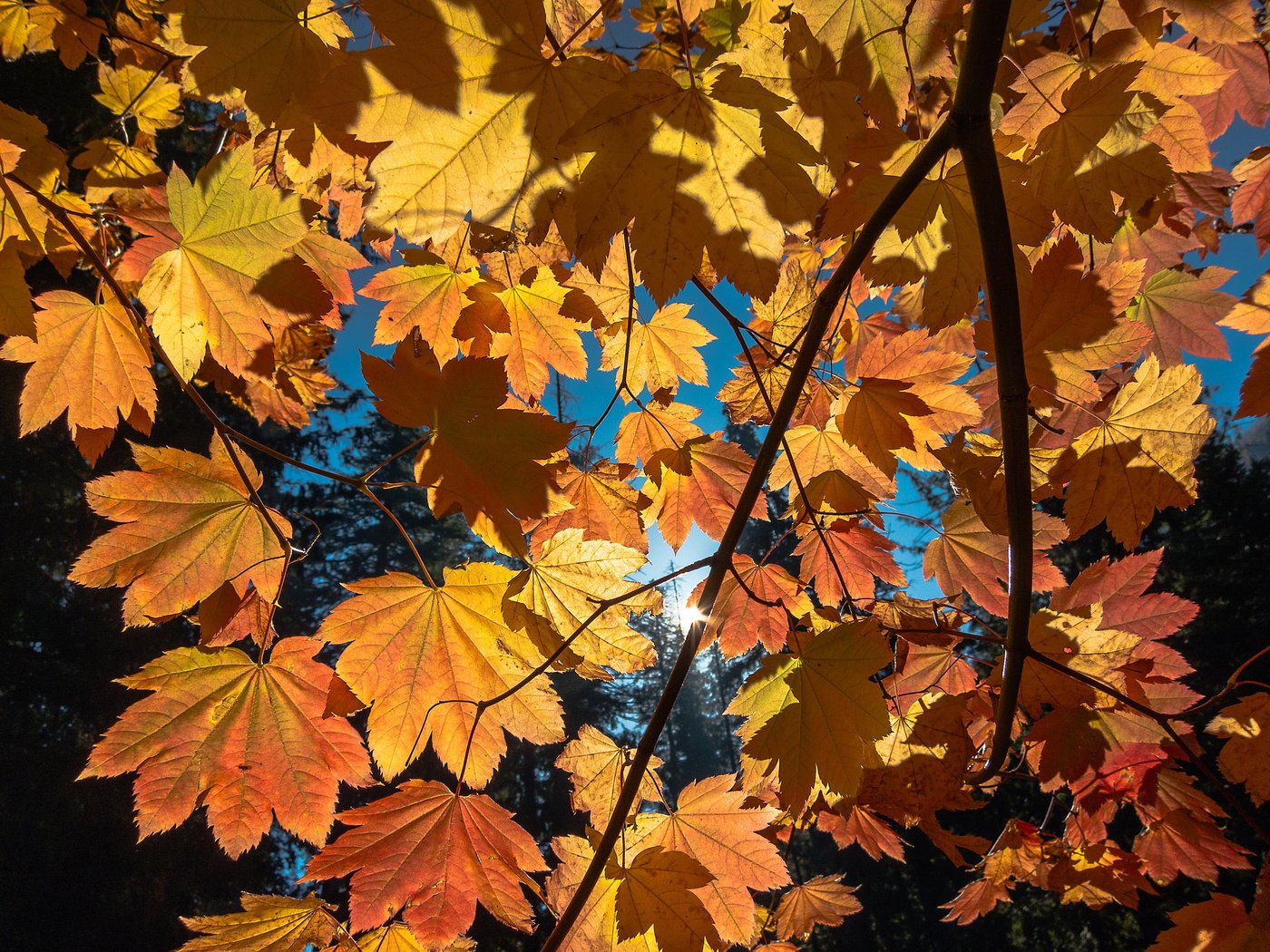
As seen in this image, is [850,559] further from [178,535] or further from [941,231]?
[178,535]

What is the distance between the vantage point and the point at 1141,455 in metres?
1.61

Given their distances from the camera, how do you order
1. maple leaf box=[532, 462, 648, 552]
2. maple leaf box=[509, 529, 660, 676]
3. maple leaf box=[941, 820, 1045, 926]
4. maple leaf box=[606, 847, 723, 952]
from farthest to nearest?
maple leaf box=[941, 820, 1045, 926]
maple leaf box=[532, 462, 648, 552]
maple leaf box=[509, 529, 660, 676]
maple leaf box=[606, 847, 723, 952]

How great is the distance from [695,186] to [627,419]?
962mm

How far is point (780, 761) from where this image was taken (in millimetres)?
1315

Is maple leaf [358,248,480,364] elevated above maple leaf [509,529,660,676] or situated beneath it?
elevated above

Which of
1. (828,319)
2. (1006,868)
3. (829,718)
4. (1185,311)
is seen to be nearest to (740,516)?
(828,319)

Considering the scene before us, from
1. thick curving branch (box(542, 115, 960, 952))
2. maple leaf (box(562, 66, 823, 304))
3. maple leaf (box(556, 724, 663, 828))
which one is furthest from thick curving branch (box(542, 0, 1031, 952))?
maple leaf (box(556, 724, 663, 828))

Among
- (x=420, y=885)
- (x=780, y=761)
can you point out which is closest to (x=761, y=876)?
(x=780, y=761)

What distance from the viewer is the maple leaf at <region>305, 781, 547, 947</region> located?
1.34 m

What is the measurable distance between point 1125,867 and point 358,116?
129 inches

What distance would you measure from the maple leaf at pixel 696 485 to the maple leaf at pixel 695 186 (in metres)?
0.68

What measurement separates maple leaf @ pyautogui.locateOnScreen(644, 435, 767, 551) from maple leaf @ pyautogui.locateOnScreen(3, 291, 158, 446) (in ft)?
4.13

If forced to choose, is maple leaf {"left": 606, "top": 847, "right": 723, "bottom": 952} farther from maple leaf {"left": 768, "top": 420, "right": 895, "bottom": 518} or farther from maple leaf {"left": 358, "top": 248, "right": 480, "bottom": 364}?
maple leaf {"left": 358, "top": 248, "right": 480, "bottom": 364}

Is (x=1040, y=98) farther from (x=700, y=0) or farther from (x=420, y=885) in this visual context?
(x=420, y=885)
